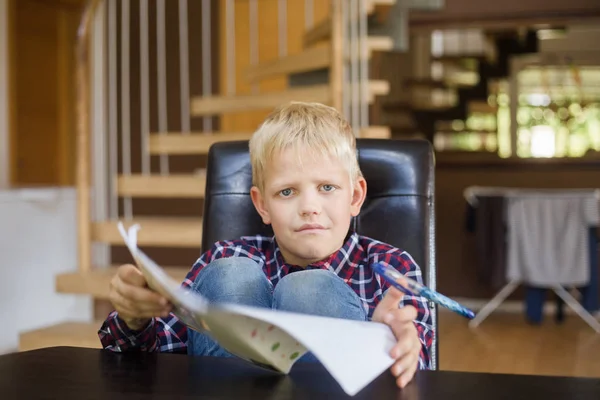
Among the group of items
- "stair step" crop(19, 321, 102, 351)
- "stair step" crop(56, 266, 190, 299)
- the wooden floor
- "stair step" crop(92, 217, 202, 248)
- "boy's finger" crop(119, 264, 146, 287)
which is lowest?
the wooden floor

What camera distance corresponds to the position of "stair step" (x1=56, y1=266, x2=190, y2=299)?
3762 millimetres

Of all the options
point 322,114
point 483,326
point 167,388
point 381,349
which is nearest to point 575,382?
point 381,349

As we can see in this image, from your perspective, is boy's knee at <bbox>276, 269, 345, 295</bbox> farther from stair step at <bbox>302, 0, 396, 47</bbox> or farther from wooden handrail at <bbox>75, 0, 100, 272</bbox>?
stair step at <bbox>302, 0, 396, 47</bbox>

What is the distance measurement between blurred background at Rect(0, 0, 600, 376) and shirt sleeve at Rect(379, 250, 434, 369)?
88.3 inches

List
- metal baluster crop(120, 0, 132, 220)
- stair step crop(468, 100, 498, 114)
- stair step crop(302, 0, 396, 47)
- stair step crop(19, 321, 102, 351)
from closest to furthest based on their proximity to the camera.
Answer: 1. stair step crop(19, 321, 102, 351)
2. stair step crop(302, 0, 396, 47)
3. metal baluster crop(120, 0, 132, 220)
4. stair step crop(468, 100, 498, 114)

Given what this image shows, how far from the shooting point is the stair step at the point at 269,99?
396 cm

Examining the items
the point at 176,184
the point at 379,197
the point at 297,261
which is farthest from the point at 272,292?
the point at 176,184

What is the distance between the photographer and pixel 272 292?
127cm

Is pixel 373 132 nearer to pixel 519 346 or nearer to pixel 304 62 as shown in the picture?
pixel 304 62

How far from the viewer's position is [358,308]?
46.1 inches

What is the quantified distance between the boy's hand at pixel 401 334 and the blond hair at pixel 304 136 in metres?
0.36

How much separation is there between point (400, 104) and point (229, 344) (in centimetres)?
562

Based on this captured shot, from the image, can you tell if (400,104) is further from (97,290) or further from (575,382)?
(575,382)

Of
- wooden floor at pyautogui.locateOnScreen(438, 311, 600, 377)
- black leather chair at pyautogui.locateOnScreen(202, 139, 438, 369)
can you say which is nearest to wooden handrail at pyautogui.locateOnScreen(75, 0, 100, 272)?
wooden floor at pyautogui.locateOnScreen(438, 311, 600, 377)
